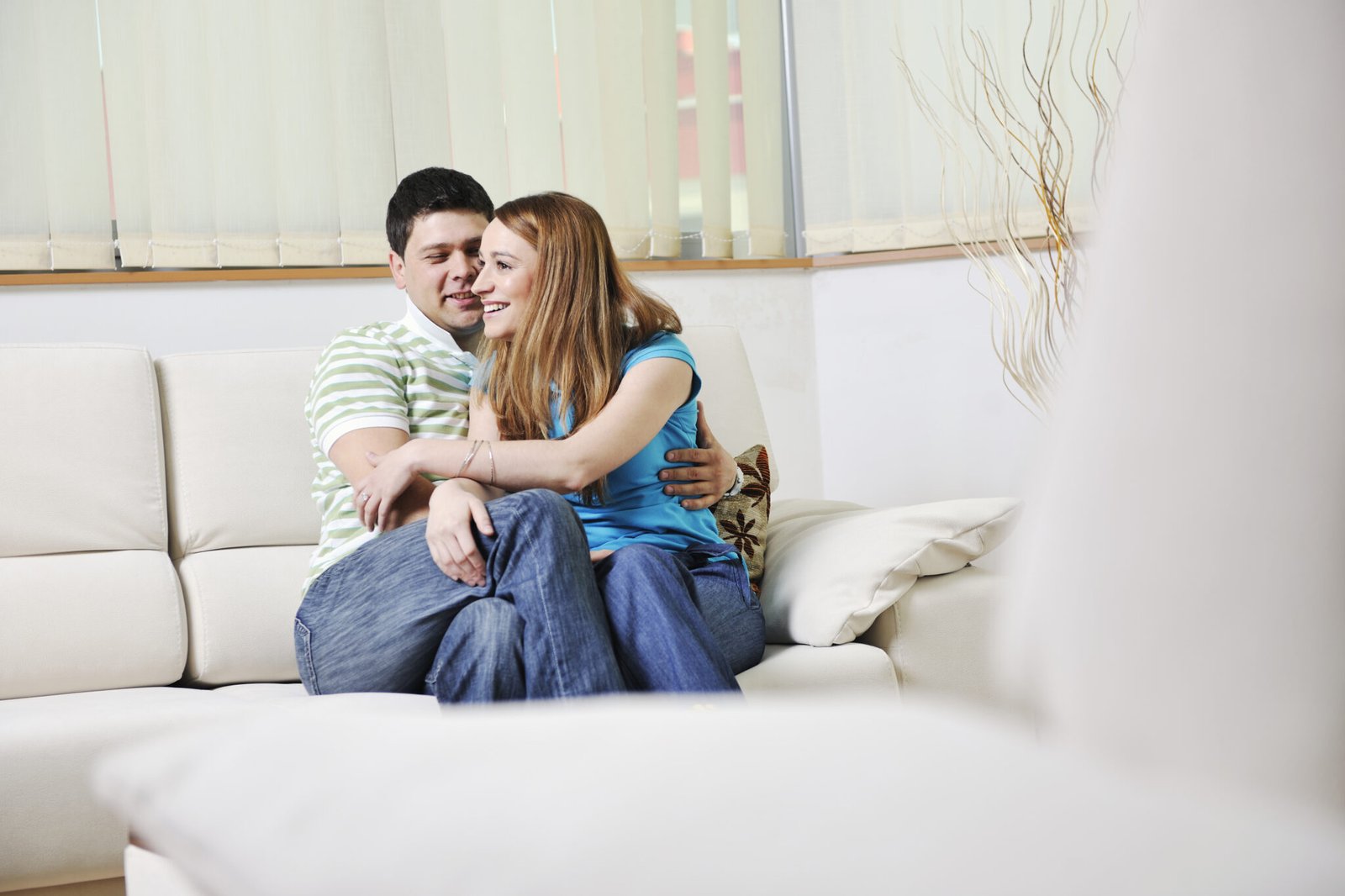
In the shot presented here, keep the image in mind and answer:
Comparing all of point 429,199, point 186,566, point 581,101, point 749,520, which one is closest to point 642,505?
point 749,520

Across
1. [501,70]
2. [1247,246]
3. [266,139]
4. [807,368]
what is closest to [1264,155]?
[1247,246]

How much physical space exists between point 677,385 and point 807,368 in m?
1.40

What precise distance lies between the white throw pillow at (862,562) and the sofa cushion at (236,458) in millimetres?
814

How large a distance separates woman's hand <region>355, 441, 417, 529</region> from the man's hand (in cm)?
37

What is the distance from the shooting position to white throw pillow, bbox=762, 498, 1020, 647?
1652mm

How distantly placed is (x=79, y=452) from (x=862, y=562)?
4.10 ft

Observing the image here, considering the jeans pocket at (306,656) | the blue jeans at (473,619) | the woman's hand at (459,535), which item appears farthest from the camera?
the jeans pocket at (306,656)

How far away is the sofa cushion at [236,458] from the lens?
76.4 inches

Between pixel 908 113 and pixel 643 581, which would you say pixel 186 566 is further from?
pixel 908 113

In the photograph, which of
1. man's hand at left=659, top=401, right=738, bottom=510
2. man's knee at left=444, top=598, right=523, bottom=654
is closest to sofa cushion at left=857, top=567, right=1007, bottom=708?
man's hand at left=659, top=401, right=738, bottom=510

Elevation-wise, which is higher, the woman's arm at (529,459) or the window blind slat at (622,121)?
the window blind slat at (622,121)

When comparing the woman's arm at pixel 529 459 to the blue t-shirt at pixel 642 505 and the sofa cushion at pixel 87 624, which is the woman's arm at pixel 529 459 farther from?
the sofa cushion at pixel 87 624

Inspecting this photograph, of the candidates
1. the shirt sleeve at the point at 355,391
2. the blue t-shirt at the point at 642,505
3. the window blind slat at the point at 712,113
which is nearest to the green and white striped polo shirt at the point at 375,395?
the shirt sleeve at the point at 355,391

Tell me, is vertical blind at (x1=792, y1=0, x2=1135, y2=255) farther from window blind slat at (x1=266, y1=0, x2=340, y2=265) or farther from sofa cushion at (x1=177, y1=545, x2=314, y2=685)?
sofa cushion at (x1=177, y1=545, x2=314, y2=685)
